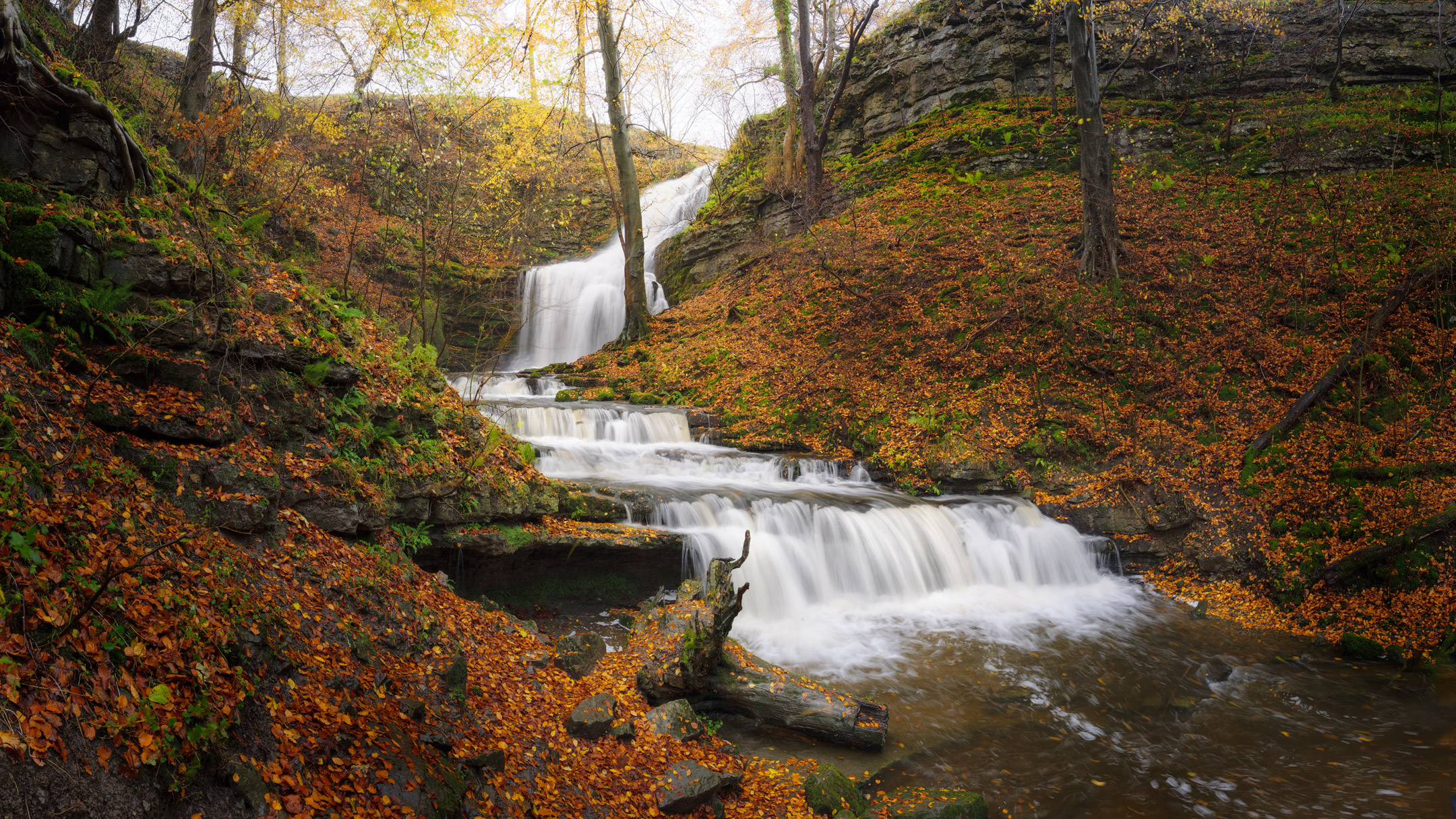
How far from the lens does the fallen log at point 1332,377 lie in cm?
923

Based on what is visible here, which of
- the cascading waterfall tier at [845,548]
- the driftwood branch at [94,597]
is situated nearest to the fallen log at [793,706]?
the cascading waterfall tier at [845,548]

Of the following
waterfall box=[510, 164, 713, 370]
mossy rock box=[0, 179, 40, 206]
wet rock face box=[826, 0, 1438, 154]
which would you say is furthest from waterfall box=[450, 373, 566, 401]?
wet rock face box=[826, 0, 1438, 154]

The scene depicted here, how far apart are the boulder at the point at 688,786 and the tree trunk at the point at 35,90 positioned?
569 cm

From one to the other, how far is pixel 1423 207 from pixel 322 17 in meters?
19.5

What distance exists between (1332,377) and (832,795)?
987 centimetres

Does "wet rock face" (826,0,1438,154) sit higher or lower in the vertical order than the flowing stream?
higher

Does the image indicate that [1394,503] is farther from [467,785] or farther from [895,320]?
[467,785]

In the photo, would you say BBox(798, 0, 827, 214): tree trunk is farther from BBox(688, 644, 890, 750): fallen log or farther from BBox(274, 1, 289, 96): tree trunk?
BBox(688, 644, 890, 750): fallen log

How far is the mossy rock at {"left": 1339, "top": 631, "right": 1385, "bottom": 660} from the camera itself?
22.5ft

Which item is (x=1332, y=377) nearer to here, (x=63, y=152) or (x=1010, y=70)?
(x=1010, y=70)

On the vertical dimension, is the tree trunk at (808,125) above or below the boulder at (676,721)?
above

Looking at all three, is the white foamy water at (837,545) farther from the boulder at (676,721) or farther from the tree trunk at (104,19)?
the tree trunk at (104,19)

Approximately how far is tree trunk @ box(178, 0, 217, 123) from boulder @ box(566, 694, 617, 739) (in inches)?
325

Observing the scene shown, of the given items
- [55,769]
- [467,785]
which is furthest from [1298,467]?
[55,769]
